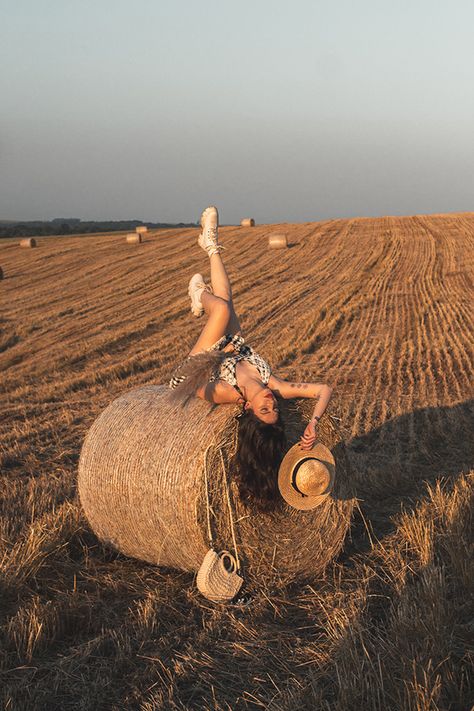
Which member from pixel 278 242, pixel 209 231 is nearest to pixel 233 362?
pixel 209 231

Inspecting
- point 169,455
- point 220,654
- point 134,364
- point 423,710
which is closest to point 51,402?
point 134,364

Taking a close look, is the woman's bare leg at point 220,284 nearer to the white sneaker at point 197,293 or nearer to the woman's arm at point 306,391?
the white sneaker at point 197,293

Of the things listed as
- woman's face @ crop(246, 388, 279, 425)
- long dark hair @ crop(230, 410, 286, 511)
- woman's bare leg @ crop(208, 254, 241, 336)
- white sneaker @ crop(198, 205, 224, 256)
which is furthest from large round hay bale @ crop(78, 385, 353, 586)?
white sneaker @ crop(198, 205, 224, 256)

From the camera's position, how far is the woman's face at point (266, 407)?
15.0 feet

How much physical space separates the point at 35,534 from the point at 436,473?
3.47 metres

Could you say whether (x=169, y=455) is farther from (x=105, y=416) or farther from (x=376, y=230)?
(x=376, y=230)

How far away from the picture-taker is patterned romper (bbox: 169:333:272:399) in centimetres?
471

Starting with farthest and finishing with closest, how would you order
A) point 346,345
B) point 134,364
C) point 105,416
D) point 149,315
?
point 149,315, point 346,345, point 134,364, point 105,416

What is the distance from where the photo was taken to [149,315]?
16969 mm

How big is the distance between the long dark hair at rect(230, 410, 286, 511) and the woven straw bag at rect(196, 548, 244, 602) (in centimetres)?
39

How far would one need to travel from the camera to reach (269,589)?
466cm

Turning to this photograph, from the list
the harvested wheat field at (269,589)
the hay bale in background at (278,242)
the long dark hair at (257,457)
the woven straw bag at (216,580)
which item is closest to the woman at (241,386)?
the long dark hair at (257,457)

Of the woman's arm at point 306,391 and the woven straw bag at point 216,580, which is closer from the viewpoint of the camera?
the woven straw bag at point 216,580

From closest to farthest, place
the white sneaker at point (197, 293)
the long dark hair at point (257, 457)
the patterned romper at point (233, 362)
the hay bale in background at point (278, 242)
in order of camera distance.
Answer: the long dark hair at point (257, 457)
the patterned romper at point (233, 362)
the white sneaker at point (197, 293)
the hay bale in background at point (278, 242)
